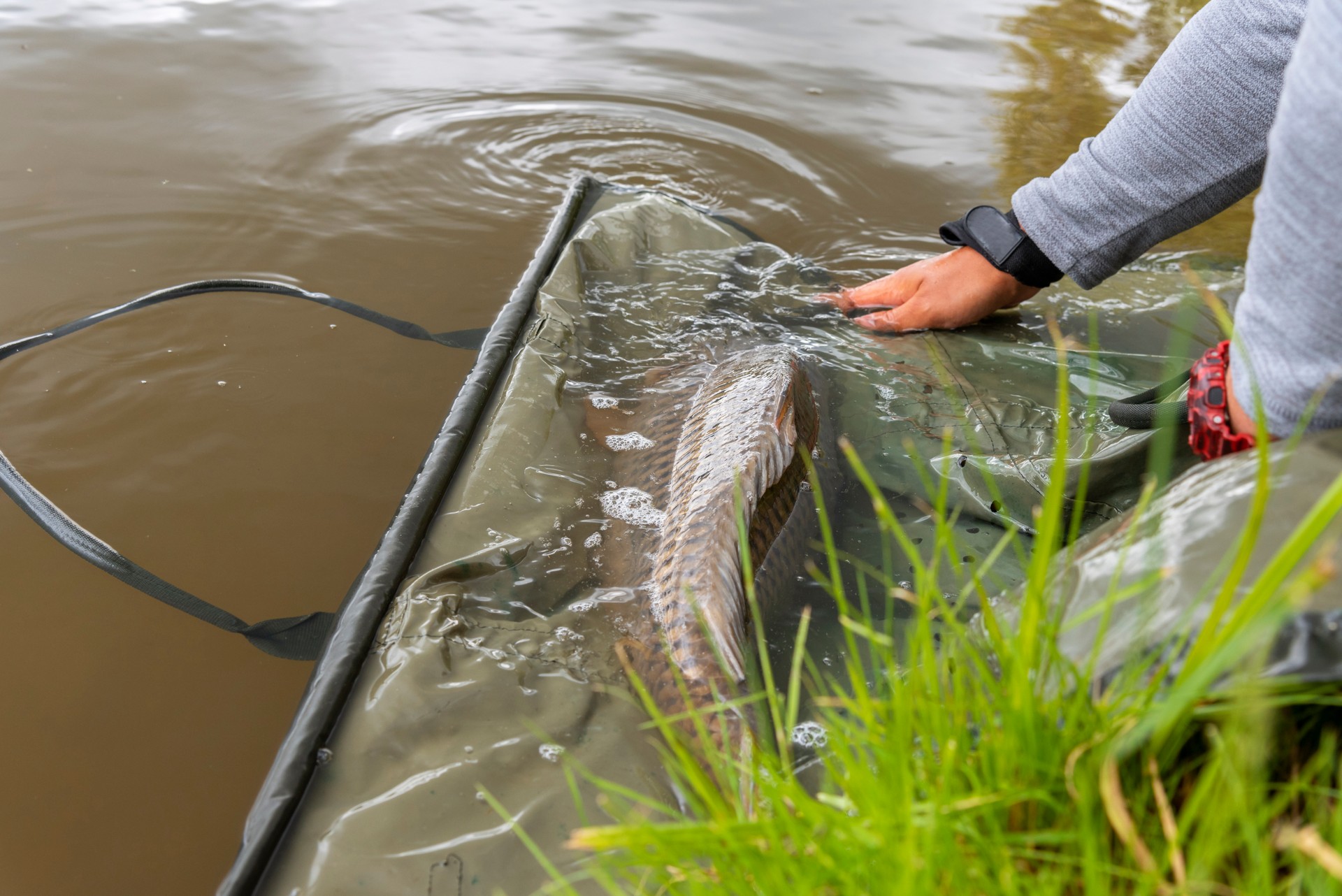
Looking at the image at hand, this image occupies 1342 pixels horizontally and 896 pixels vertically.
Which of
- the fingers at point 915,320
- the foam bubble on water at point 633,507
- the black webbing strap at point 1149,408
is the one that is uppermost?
the black webbing strap at point 1149,408

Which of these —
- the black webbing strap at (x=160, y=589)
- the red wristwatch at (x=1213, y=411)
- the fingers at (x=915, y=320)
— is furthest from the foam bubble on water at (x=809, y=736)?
the fingers at (x=915, y=320)

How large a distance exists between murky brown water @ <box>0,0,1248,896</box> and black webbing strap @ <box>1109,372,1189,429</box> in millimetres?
1633

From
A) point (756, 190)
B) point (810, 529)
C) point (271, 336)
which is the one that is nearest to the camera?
point (810, 529)

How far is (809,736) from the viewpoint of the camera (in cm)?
148

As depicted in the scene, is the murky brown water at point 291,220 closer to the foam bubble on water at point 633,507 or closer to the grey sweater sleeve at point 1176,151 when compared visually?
the foam bubble on water at point 633,507

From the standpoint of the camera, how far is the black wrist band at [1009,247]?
7.98 ft

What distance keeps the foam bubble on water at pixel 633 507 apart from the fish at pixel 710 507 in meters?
0.02

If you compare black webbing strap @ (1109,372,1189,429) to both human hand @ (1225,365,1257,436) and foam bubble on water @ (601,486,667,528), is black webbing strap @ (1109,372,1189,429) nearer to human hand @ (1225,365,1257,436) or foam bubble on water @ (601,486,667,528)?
human hand @ (1225,365,1257,436)

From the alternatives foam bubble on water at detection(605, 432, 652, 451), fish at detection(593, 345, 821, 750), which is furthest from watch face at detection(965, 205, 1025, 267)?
foam bubble on water at detection(605, 432, 652, 451)

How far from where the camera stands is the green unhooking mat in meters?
1.35

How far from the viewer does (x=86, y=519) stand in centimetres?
226

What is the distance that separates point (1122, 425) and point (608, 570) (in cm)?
109

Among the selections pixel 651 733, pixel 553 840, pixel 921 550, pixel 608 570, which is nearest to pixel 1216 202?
pixel 921 550

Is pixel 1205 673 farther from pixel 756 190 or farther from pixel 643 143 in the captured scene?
pixel 643 143
